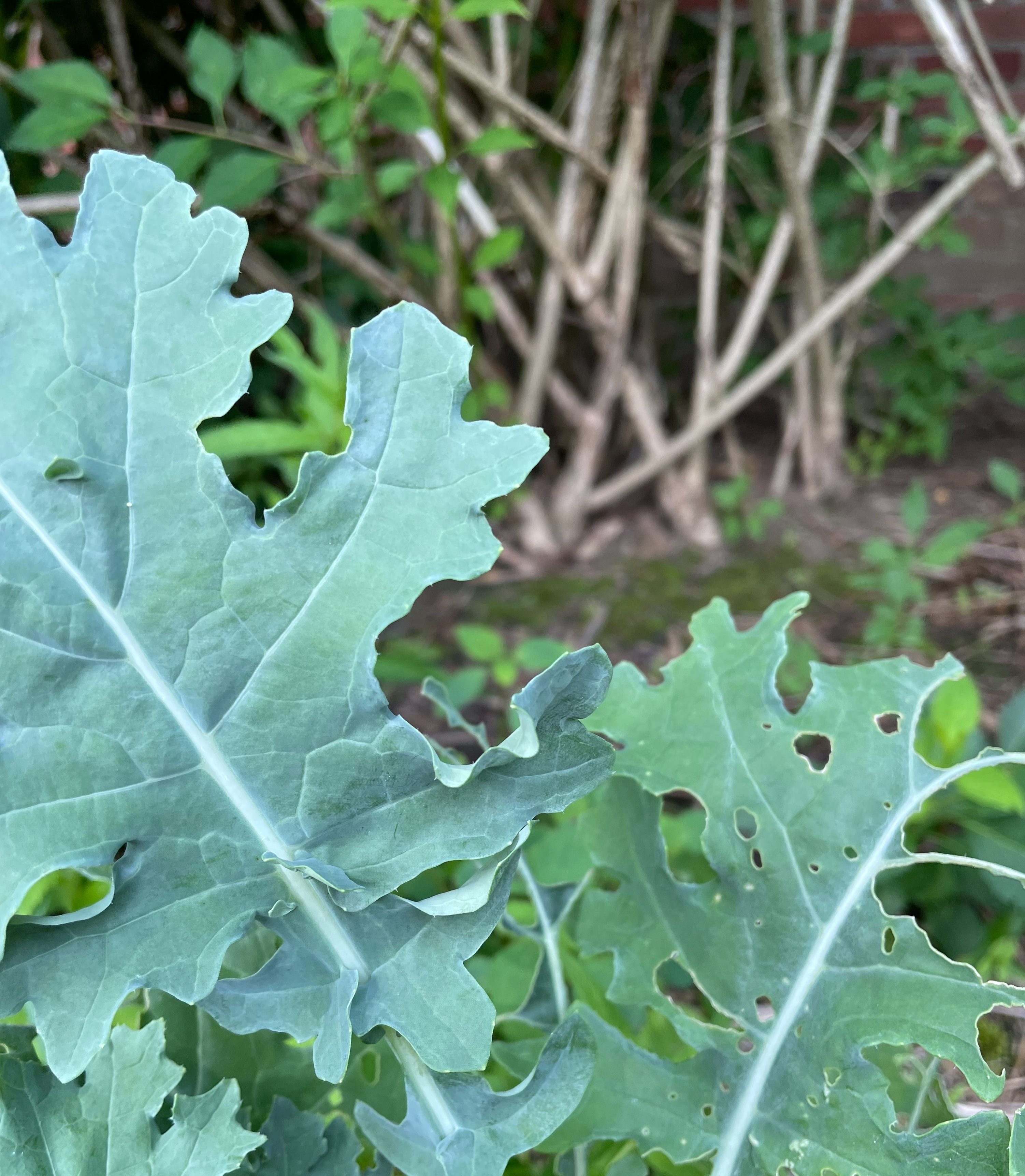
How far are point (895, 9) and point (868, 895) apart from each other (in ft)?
7.93

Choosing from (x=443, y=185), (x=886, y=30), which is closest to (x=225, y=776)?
(x=443, y=185)

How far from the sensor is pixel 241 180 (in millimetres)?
1437

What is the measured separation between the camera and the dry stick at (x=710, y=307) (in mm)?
1983

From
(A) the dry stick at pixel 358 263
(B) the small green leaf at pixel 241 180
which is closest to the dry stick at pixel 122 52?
(A) the dry stick at pixel 358 263

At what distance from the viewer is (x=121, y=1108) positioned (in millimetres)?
512

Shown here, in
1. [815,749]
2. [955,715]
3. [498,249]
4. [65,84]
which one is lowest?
[815,749]

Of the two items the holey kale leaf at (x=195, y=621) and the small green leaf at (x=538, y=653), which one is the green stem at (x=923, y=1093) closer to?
the holey kale leaf at (x=195, y=621)

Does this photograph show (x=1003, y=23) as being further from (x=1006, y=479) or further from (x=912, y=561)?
(x=912, y=561)

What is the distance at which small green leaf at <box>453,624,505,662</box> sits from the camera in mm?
1559

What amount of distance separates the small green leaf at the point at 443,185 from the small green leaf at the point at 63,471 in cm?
105

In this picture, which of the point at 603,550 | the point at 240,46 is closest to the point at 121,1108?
the point at 603,550

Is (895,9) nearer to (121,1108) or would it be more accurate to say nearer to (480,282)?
(480,282)

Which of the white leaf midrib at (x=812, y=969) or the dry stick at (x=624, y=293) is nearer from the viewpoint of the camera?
the white leaf midrib at (x=812, y=969)

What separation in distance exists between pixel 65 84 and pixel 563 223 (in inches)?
38.1
